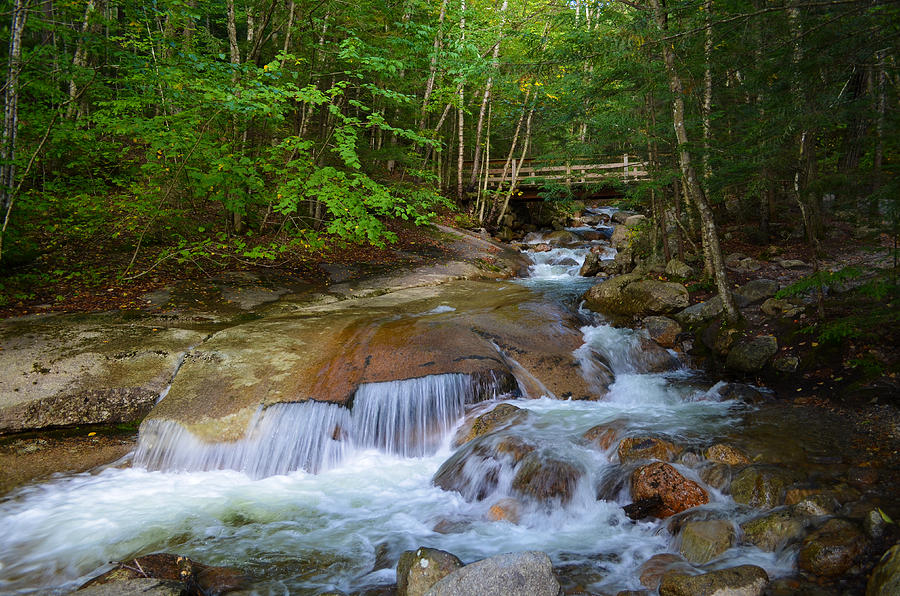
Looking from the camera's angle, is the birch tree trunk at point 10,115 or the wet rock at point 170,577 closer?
the wet rock at point 170,577

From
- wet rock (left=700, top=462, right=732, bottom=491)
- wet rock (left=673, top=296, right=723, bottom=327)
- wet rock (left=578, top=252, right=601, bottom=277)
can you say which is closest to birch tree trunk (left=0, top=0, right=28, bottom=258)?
wet rock (left=700, top=462, right=732, bottom=491)

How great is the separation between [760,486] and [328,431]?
474cm

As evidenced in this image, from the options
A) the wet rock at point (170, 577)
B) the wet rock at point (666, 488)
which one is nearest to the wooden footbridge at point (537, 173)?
the wet rock at point (666, 488)

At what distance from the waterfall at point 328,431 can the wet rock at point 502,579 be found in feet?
9.50

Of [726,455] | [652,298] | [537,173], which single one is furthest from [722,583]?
[537,173]

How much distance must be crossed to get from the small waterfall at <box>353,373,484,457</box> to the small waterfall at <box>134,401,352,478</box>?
318mm

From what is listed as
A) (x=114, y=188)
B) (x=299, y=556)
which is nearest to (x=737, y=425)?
(x=299, y=556)

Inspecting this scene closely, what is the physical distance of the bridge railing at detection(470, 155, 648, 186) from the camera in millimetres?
16797

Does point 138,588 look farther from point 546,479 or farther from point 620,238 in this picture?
point 620,238

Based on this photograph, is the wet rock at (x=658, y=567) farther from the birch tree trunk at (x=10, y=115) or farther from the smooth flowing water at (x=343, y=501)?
the birch tree trunk at (x=10, y=115)

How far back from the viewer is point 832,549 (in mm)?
3359

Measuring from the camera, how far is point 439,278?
1284 cm

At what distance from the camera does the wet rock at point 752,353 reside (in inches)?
278

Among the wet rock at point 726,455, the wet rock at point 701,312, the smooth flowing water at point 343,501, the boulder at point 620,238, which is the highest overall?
the boulder at point 620,238
